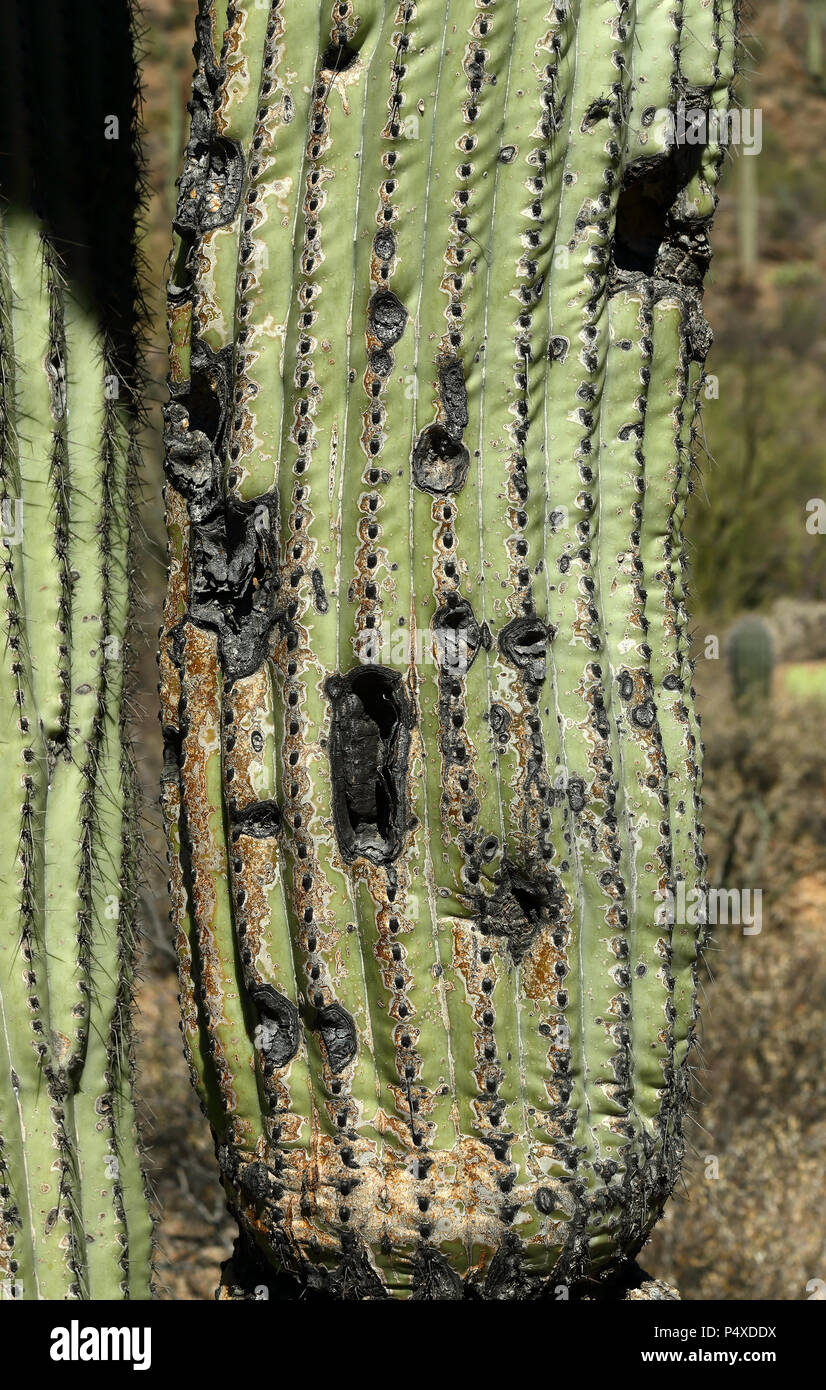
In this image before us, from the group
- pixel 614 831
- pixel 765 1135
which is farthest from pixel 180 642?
pixel 765 1135

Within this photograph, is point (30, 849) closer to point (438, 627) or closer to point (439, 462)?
point (438, 627)

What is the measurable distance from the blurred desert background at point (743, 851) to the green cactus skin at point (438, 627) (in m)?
0.52

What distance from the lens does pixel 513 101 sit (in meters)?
1.99

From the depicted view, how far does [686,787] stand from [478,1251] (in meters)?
0.79

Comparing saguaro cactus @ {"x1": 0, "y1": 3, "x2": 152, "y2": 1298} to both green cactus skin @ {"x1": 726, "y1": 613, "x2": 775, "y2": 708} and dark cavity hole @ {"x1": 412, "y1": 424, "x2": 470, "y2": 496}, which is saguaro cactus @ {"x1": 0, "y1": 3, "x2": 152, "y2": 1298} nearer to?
dark cavity hole @ {"x1": 412, "y1": 424, "x2": 470, "y2": 496}

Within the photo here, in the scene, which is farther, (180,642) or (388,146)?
(180,642)

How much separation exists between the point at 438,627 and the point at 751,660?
6668 millimetres

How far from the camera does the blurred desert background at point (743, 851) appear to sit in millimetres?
3920

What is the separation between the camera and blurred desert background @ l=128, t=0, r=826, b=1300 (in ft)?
12.9

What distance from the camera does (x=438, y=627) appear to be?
6.68 ft

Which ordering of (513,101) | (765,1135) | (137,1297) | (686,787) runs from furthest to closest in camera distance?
1. (765,1135)
2. (137,1297)
3. (686,787)
4. (513,101)

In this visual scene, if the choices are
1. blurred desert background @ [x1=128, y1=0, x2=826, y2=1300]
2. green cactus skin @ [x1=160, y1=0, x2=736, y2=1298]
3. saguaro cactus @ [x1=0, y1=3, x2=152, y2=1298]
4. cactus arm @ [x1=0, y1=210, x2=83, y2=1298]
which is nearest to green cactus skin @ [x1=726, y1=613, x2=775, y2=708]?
blurred desert background @ [x1=128, y1=0, x2=826, y2=1300]

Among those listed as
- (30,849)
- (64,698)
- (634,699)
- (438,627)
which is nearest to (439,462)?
(438,627)
